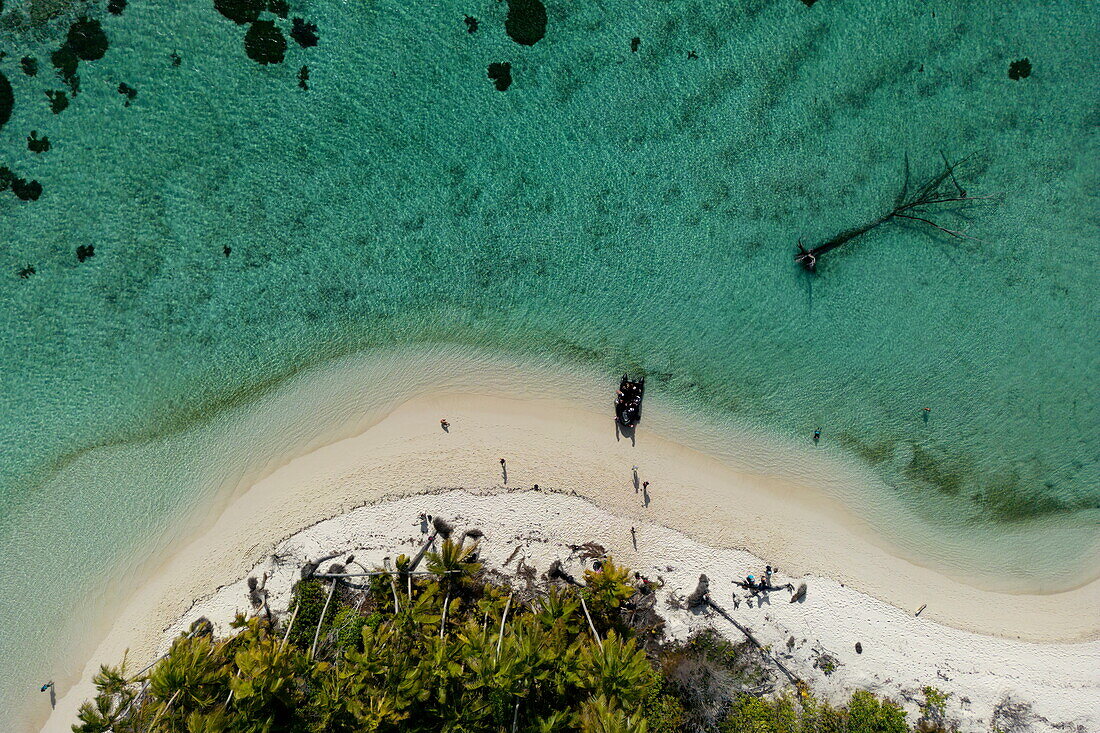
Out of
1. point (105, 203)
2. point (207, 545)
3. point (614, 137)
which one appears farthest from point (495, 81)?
point (207, 545)

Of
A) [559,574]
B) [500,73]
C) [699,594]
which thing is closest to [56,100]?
[500,73]

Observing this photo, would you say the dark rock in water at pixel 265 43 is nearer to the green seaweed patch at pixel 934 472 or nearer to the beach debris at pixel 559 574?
the beach debris at pixel 559 574

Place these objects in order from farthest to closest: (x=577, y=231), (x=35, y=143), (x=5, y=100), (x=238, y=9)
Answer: (x=577, y=231) < (x=238, y=9) < (x=35, y=143) < (x=5, y=100)

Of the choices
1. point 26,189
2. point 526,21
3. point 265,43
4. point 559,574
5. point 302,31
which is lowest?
point 559,574

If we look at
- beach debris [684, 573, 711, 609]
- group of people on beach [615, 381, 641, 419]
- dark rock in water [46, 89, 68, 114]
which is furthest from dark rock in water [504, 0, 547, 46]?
beach debris [684, 573, 711, 609]

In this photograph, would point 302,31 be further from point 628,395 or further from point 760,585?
point 760,585

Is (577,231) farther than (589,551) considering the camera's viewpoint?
Yes

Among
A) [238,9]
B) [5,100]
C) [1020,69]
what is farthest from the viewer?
[1020,69]

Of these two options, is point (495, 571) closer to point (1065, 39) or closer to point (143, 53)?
point (143, 53)
